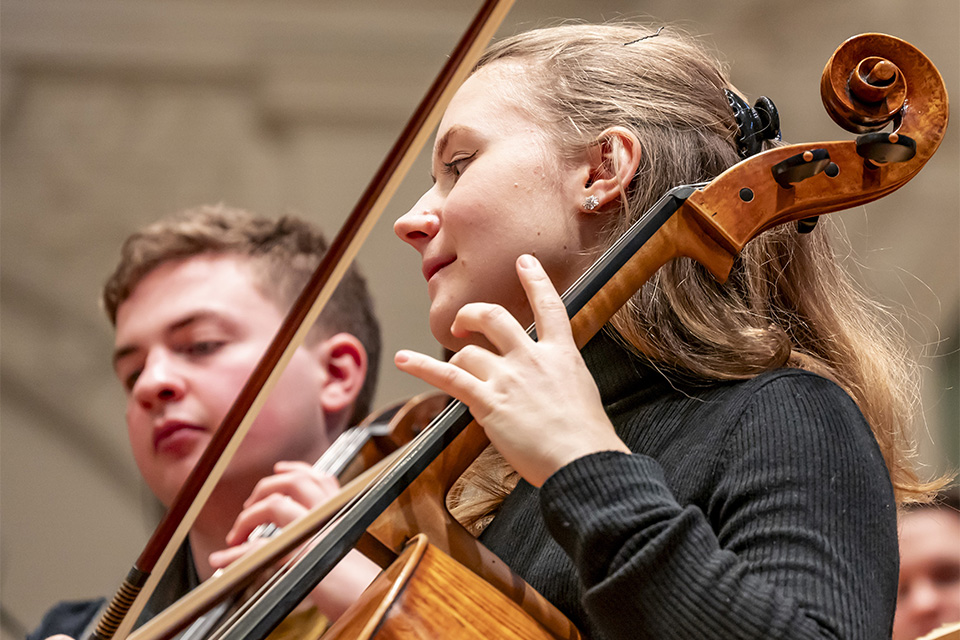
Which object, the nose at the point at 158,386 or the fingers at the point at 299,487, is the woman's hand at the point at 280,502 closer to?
the fingers at the point at 299,487

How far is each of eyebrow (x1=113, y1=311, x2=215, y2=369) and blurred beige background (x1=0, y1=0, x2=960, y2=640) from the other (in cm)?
90

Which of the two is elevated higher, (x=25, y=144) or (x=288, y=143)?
(x=288, y=143)

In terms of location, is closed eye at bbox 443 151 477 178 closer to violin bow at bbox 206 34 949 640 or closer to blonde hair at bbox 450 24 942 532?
blonde hair at bbox 450 24 942 532

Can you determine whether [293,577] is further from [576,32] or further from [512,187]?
[576,32]

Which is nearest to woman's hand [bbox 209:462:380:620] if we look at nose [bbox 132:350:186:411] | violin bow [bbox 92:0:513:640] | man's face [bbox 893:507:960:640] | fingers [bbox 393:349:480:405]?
violin bow [bbox 92:0:513:640]

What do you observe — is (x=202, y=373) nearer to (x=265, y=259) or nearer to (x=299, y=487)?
(x=265, y=259)

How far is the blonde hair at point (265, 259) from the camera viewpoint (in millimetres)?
1409

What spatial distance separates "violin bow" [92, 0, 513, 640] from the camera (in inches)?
29.3

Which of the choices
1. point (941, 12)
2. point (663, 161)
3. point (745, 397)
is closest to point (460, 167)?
point (663, 161)

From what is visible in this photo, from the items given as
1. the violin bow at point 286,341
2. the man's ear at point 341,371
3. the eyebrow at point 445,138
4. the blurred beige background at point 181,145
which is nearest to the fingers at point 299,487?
the violin bow at point 286,341

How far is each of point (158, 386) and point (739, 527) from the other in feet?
2.93

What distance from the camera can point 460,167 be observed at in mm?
776

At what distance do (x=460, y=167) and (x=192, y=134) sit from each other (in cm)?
185

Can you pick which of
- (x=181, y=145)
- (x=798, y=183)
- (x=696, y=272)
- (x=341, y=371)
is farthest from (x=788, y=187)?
(x=181, y=145)
